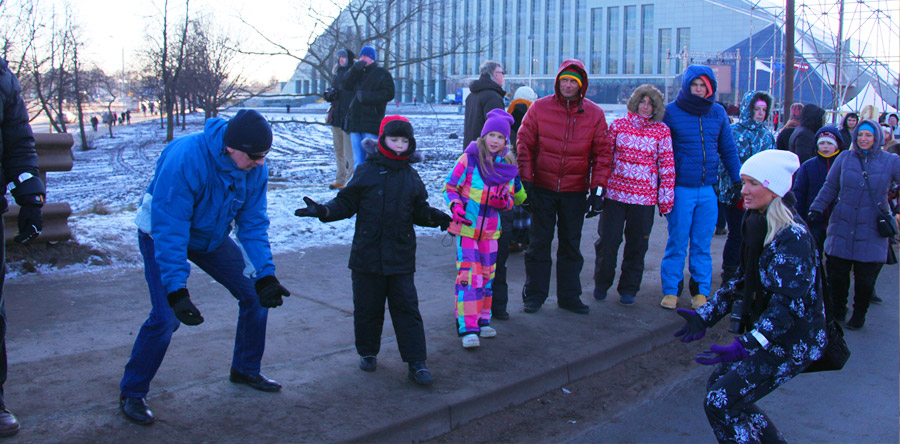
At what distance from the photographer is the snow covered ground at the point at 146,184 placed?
25.3ft

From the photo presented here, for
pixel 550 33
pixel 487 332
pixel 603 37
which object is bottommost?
pixel 487 332

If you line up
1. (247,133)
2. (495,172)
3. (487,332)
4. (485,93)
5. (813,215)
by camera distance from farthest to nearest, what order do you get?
1. (485,93)
2. (813,215)
3. (487,332)
4. (495,172)
5. (247,133)

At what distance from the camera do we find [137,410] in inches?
145

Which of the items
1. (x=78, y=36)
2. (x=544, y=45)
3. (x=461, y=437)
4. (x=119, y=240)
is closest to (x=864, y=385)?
(x=461, y=437)

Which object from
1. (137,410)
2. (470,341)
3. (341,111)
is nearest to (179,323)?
(137,410)

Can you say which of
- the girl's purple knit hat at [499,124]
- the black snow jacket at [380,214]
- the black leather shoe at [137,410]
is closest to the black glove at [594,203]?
the girl's purple knit hat at [499,124]

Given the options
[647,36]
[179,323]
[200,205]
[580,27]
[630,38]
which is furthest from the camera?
[580,27]

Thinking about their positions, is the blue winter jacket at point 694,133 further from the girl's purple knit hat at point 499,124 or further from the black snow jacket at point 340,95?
the black snow jacket at point 340,95

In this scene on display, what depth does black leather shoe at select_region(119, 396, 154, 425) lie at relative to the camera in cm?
365

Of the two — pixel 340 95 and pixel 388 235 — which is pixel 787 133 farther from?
A: pixel 388 235

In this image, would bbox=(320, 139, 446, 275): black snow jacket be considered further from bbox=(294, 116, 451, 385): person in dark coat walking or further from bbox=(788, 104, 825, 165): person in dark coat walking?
bbox=(788, 104, 825, 165): person in dark coat walking

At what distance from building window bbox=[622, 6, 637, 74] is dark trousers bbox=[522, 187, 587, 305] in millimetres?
A: 87929

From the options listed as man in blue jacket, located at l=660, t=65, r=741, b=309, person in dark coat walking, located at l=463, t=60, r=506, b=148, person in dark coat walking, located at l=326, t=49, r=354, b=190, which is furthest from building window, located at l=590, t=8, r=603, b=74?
man in blue jacket, located at l=660, t=65, r=741, b=309

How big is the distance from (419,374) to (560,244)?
7.60ft
